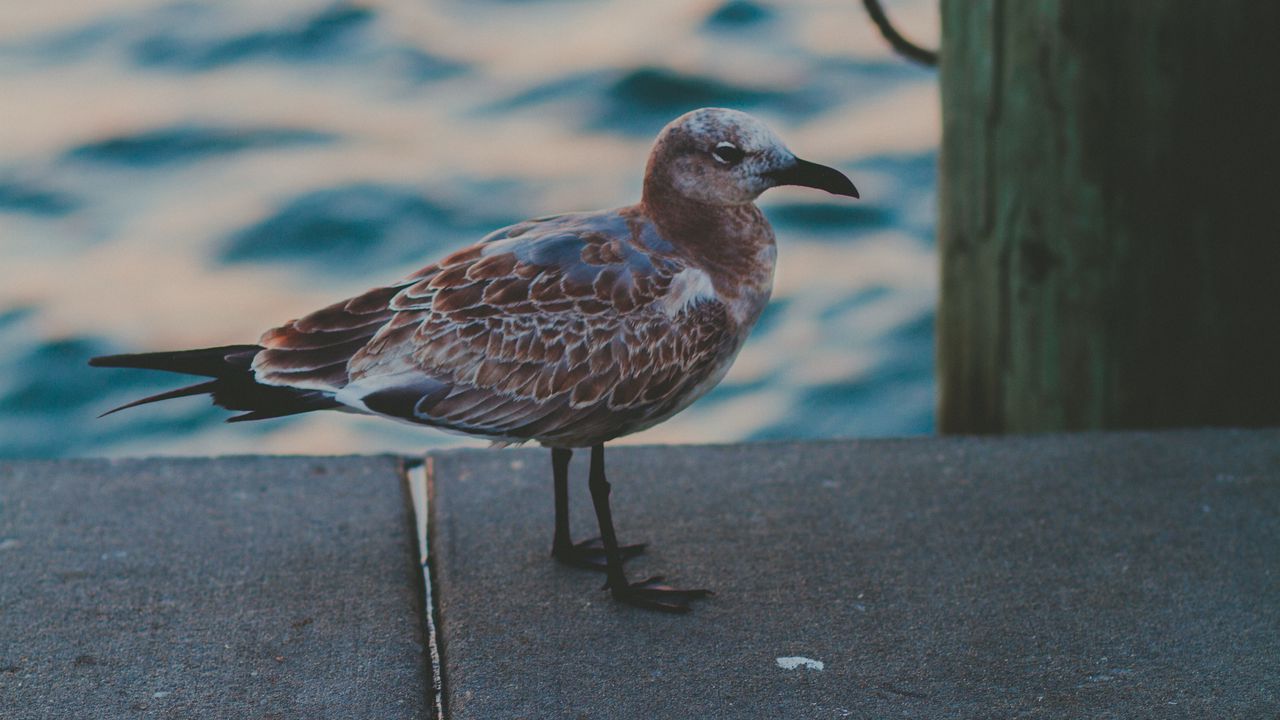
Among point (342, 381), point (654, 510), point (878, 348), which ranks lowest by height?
point (878, 348)

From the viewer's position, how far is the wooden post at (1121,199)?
4.54 meters

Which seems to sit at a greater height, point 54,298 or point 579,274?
point 579,274

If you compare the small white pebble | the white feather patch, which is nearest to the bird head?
the white feather patch

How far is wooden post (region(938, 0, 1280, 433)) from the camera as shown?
179 inches

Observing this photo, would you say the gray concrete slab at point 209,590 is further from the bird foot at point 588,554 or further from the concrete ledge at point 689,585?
the bird foot at point 588,554

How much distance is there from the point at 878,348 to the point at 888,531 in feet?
14.7

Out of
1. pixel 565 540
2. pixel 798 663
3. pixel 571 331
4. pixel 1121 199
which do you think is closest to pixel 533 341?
pixel 571 331

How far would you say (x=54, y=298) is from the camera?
27.2 feet

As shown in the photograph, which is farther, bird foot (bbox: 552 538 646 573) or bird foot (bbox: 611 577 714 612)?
bird foot (bbox: 552 538 646 573)

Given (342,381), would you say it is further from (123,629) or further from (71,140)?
(71,140)

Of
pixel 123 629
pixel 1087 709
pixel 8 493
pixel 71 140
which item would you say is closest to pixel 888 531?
pixel 1087 709

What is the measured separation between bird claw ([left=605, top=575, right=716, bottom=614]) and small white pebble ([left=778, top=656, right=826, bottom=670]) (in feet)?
1.08

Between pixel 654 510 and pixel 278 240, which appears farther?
pixel 278 240

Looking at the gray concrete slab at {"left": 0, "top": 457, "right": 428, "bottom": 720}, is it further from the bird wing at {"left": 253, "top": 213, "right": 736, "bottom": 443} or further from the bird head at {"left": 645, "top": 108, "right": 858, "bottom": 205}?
the bird head at {"left": 645, "top": 108, "right": 858, "bottom": 205}
